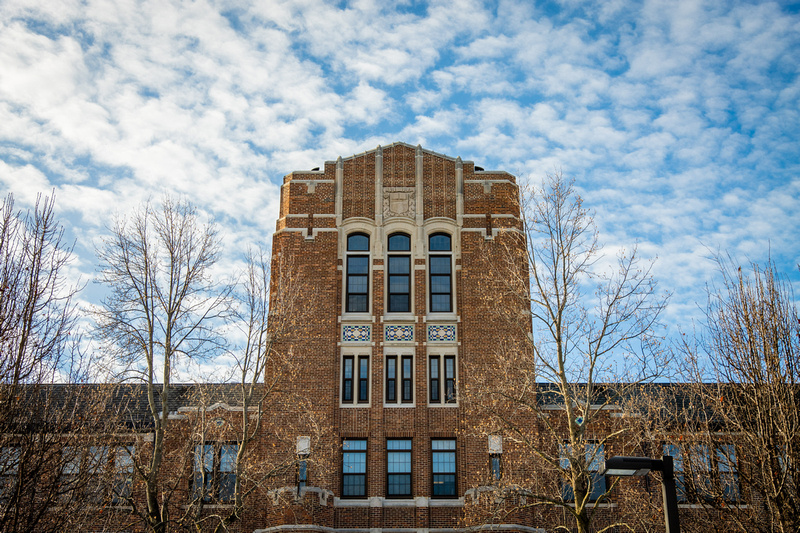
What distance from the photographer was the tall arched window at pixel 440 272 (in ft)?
98.3

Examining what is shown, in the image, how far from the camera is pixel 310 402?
91.1ft

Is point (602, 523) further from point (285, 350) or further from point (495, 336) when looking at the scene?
point (285, 350)

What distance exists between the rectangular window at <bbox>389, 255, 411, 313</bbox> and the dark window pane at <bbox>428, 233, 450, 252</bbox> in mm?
1074

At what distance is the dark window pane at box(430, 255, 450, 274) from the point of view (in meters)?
30.4

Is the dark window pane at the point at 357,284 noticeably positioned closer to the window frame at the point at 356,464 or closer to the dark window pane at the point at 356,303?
the dark window pane at the point at 356,303

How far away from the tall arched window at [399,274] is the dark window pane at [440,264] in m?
0.95

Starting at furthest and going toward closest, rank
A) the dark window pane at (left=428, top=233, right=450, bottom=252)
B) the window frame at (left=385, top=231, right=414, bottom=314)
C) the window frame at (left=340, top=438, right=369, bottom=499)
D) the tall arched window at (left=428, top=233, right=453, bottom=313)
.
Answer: the dark window pane at (left=428, top=233, right=450, bottom=252) → the tall arched window at (left=428, top=233, right=453, bottom=313) → the window frame at (left=385, top=231, right=414, bottom=314) → the window frame at (left=340, top=438, right=369, bottom=499)

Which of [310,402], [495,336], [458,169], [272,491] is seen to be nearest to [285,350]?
[310,402]

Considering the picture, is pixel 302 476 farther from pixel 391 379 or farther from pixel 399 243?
pixel 399 243

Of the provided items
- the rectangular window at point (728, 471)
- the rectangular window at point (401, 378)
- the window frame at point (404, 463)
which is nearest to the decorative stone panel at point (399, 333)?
the rectangular window at point (401, 378)

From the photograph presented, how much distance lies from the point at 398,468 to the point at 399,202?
34.3ft

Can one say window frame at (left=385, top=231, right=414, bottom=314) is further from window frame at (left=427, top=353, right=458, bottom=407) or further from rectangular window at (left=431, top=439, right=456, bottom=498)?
rectangular window at (left=431, top=439, right=456, bottom=498)

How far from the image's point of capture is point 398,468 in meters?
27.8

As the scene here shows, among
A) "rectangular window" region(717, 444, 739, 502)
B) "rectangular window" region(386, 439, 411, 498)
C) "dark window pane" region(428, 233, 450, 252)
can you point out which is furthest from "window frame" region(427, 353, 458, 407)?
"rectangular window" region(717, 444, 739, 502)
